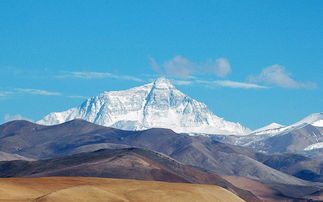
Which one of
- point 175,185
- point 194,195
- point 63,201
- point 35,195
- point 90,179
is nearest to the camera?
point 63,201

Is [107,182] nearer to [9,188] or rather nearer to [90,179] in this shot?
[90,179]

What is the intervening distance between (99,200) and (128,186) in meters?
21.8

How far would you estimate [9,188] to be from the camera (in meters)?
131

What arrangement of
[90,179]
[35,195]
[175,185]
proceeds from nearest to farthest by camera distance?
[35,195] < [175,185] < [90,179]

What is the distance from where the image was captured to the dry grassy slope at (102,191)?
119500 mm

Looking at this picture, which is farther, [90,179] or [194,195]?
[90,179]

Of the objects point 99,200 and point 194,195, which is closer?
point 99,200

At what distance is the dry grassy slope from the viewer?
119500 millimetres

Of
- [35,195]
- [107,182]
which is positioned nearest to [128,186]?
[107,182]

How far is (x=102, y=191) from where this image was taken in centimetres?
12412

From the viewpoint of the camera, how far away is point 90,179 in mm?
155625

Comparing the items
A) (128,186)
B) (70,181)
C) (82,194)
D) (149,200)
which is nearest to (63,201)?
(82,194)

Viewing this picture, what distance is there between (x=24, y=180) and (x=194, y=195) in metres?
34.0

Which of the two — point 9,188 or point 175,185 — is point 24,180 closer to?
point 9,188
